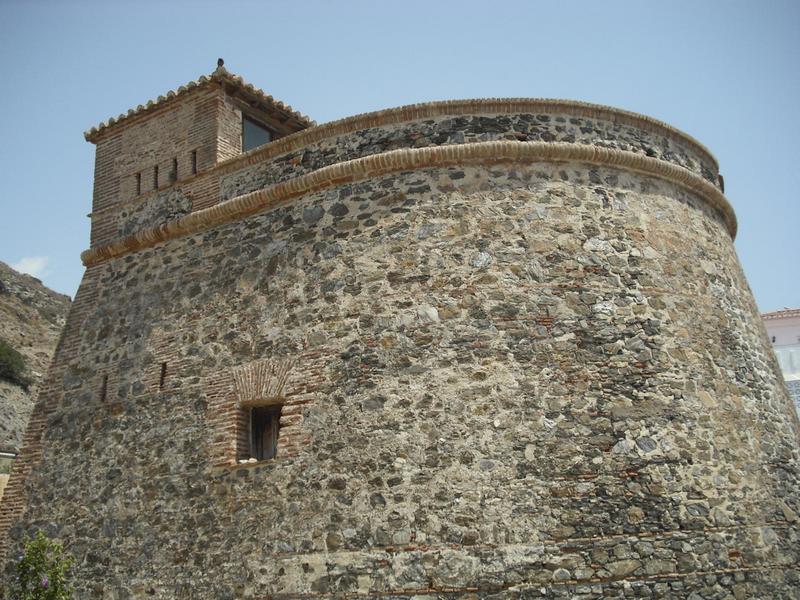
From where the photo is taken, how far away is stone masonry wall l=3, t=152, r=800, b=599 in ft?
22.4

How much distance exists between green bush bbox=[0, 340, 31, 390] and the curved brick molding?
50.5 feet

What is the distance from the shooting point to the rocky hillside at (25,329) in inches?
845

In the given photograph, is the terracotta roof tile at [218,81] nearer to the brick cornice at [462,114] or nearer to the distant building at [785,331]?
the brick cornice at [462,114]

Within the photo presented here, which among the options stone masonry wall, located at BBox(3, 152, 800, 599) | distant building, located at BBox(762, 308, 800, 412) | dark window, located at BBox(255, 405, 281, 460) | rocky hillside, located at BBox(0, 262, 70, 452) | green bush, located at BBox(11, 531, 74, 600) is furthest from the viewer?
distant building, located at BBox(762, 308, 800, 412)

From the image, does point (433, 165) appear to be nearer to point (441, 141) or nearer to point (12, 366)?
point (441, 141)

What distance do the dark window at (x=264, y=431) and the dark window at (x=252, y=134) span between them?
373cm

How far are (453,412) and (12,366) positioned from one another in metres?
18.9

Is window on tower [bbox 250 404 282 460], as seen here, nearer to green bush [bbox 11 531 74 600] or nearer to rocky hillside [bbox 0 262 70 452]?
green bush [bbox 11 531 74 600]

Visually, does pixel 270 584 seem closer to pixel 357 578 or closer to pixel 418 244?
pixel 357 578

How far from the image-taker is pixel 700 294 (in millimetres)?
8234

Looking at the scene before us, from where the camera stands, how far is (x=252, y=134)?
34.3 feet

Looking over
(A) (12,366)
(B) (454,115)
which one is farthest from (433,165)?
(A) (12,366)

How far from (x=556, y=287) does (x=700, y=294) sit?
1764mm

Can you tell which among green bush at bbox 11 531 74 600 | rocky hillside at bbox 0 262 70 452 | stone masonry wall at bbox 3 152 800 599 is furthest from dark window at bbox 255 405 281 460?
rocky hillside at bbox 0 262 70 452
